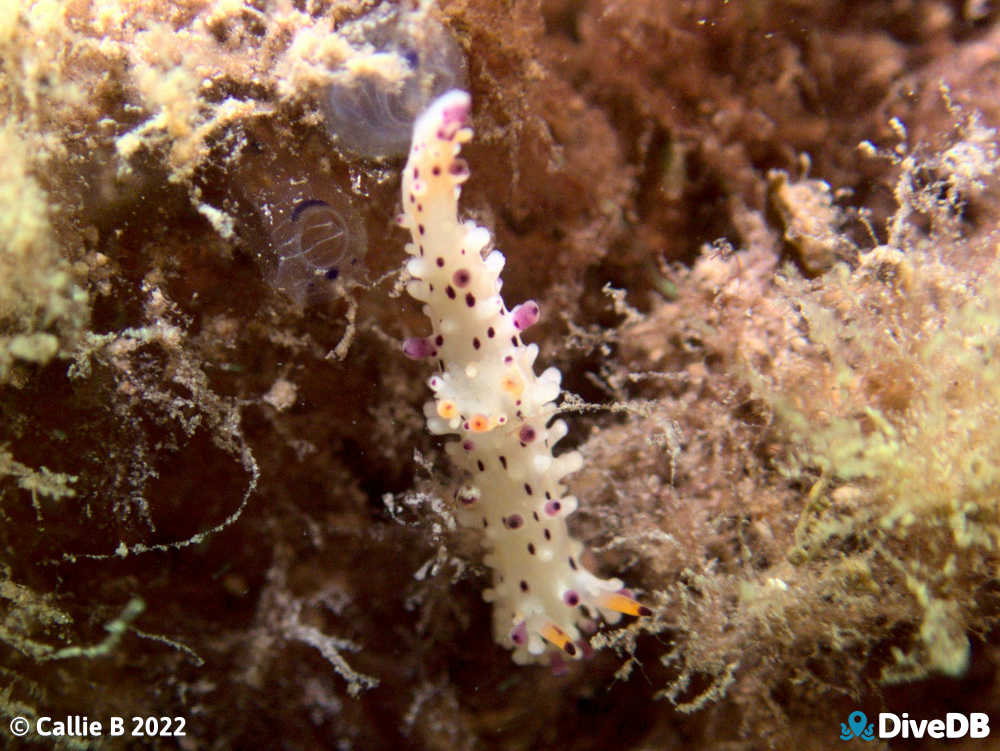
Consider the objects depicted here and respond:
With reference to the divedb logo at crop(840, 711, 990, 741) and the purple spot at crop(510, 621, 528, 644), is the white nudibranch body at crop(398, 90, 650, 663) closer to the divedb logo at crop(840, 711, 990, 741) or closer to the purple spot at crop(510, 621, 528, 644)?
the purple spot at crop(510, 621, 528, 644)

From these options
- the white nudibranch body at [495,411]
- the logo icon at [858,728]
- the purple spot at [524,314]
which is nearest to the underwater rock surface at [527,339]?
the logo icon at [858,728]

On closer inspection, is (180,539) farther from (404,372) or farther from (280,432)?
(404,372)

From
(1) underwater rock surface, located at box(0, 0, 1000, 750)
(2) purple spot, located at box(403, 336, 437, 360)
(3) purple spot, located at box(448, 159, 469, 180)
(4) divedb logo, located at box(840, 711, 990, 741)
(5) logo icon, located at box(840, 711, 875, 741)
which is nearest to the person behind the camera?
(3) purple spot, located at box(448, 159, 469, 180)

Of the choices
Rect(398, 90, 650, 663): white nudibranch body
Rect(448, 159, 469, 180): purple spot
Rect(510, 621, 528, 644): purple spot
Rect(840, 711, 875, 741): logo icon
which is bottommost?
Rect(840, 711, 875, 741): logo icon

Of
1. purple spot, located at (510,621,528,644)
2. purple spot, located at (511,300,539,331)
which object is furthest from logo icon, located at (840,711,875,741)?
purple spot, located at (511,300,539,331)

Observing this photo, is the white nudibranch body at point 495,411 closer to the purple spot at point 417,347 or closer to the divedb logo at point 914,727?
the purple spot at point 417,347

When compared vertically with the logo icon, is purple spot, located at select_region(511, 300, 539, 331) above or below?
above
